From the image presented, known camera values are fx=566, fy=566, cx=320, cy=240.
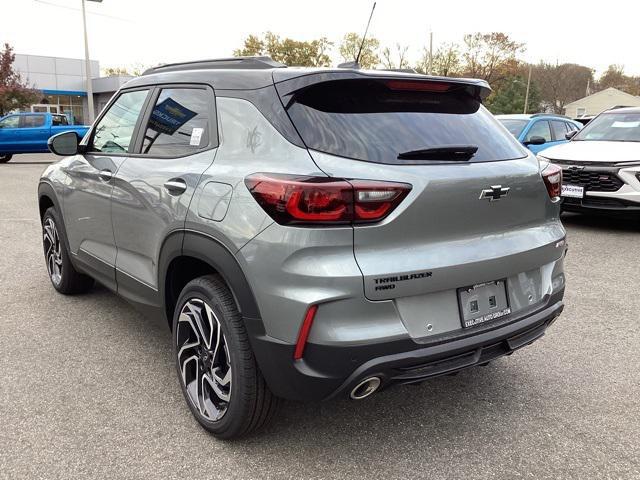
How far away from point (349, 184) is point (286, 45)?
2131 inches

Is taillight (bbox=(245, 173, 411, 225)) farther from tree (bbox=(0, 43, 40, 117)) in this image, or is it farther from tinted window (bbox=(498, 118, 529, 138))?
tree (bbox=(0, 43, 40, 117))

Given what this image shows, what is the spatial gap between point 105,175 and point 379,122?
1.92m

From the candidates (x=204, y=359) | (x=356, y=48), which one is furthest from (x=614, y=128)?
(x=356, y=48)

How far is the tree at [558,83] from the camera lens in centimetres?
7756

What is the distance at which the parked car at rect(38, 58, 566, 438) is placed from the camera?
2.15 m

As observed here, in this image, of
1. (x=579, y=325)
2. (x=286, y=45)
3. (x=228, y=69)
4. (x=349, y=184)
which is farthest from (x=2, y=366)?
(x=286, y=45)

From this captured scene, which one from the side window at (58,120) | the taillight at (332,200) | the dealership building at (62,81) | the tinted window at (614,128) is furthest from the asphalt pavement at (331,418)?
the dealership building at (62,81)

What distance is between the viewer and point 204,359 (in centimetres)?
273

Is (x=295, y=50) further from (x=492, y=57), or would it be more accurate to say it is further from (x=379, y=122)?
(x=379, y=122)

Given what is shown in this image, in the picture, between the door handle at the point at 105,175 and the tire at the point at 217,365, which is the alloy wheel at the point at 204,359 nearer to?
the tire at the point at 217,365

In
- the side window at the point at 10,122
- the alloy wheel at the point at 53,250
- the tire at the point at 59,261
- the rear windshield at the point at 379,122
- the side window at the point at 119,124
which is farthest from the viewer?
the side window at the point at 10,122

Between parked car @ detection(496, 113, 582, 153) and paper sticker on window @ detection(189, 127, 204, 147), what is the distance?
8013 millimetres

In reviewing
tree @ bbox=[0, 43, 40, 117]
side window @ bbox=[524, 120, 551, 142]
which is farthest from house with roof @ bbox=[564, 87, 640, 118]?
side window @ bbox=[524, 120, 551, 142]

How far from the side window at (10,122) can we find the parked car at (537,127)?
17.5 metres
